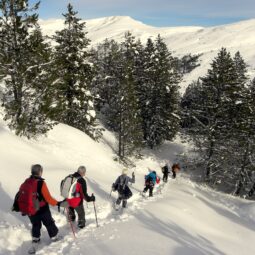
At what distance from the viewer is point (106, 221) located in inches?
431

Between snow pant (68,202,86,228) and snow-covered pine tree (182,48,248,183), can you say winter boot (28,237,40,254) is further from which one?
snow-covered pine tree (182,48,248,183)

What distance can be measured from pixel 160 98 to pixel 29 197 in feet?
114

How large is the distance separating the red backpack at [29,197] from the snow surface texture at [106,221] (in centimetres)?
109

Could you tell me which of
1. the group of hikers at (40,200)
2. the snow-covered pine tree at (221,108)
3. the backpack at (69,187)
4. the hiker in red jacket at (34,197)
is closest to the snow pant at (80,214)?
the group of hikers at (40,200)

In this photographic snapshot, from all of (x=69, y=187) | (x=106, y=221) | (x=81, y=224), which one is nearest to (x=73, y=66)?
(x=106, y=221)

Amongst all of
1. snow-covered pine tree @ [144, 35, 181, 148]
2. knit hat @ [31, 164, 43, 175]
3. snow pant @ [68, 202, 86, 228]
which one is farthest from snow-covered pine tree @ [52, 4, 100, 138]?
knit hat @ [31, 164, 43, 175]

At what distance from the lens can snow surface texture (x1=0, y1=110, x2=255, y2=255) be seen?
8.40 m

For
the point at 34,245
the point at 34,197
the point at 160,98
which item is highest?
the point at 160,98

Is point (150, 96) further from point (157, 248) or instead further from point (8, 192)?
point (157, 248)

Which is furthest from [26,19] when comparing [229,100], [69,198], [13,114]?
[229,100]

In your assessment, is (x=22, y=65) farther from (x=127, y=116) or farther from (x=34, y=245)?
(x=127, y=116)

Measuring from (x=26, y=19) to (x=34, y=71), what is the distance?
9.65 ft

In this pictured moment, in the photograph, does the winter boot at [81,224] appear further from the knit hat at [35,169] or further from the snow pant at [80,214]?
the knit hat at [35,169]

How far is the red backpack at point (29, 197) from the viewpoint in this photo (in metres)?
7.36
